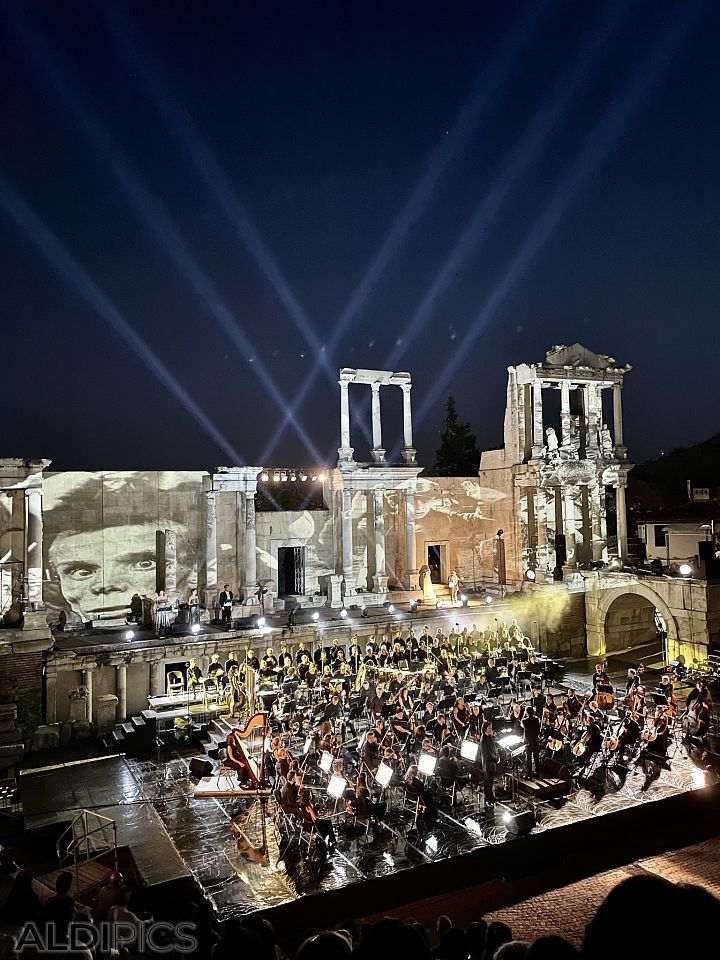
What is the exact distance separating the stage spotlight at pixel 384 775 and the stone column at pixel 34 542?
12.4 metres

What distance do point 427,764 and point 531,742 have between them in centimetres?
280

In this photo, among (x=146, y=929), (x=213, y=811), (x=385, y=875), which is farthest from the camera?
(x=213, y=811)

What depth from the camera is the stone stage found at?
9758mm

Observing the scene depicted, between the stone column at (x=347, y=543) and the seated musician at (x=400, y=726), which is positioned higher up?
the stone column at (x=347, y=543)

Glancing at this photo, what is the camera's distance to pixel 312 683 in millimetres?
16297

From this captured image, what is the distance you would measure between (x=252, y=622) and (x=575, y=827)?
41.6 ft

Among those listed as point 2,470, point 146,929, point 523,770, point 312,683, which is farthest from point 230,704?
point 146,929

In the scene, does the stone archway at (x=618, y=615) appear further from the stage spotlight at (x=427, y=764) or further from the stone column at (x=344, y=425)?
the stage spotlight at (x=427, y=764)

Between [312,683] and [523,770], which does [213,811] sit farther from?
[523,770]

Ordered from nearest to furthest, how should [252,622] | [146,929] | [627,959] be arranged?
[627,959]
[146,929]
[252,622]

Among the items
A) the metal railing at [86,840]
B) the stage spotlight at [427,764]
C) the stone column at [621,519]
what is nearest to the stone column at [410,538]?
the stone column at [621,519]

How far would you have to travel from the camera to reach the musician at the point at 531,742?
43.1 ft

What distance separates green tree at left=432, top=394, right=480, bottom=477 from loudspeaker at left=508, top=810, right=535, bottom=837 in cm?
3780

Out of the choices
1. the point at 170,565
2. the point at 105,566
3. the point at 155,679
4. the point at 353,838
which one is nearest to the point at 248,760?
the point at 353,838
